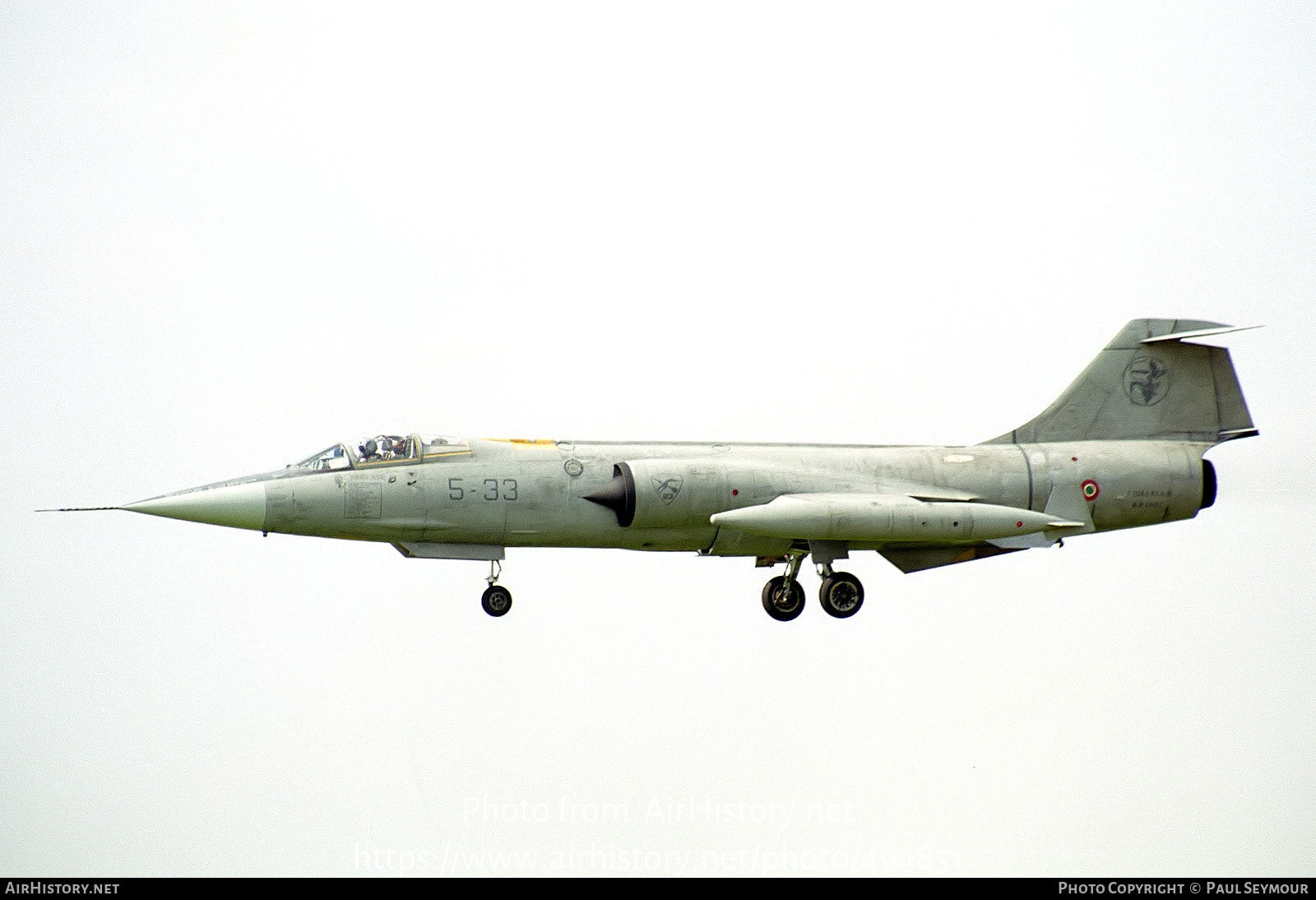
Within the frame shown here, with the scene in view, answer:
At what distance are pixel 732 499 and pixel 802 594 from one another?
1.93 m

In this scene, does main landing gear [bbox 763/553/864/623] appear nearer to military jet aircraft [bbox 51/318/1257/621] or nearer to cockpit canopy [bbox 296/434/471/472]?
military jet aircraft [bbox 51/318/1257/621]

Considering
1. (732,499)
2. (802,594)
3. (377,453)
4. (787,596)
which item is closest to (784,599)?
(787,596)

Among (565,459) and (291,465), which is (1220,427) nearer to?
(565,459)

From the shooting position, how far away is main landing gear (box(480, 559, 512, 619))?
1900cm

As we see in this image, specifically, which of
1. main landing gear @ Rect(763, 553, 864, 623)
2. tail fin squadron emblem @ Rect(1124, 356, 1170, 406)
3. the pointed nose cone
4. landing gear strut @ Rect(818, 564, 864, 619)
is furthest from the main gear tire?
the pointed nose cone

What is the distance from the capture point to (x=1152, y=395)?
21.2m

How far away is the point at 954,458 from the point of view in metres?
20.2

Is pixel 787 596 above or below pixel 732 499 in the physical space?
below

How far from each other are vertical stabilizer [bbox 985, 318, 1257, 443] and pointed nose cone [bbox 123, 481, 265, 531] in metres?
9.37

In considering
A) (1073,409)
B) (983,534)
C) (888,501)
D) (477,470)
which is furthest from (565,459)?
(1073,409)

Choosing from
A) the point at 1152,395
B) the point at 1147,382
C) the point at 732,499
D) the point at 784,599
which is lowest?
the point at 784,599

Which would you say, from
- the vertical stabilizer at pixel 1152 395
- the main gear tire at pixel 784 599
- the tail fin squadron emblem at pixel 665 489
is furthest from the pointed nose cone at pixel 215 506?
the vertical stabilizer at pixel 1152 395

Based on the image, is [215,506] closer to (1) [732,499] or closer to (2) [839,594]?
(1) [732,499]

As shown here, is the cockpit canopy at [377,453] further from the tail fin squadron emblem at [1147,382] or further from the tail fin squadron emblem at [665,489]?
the tail fin squadron emblem at [1147,382]
